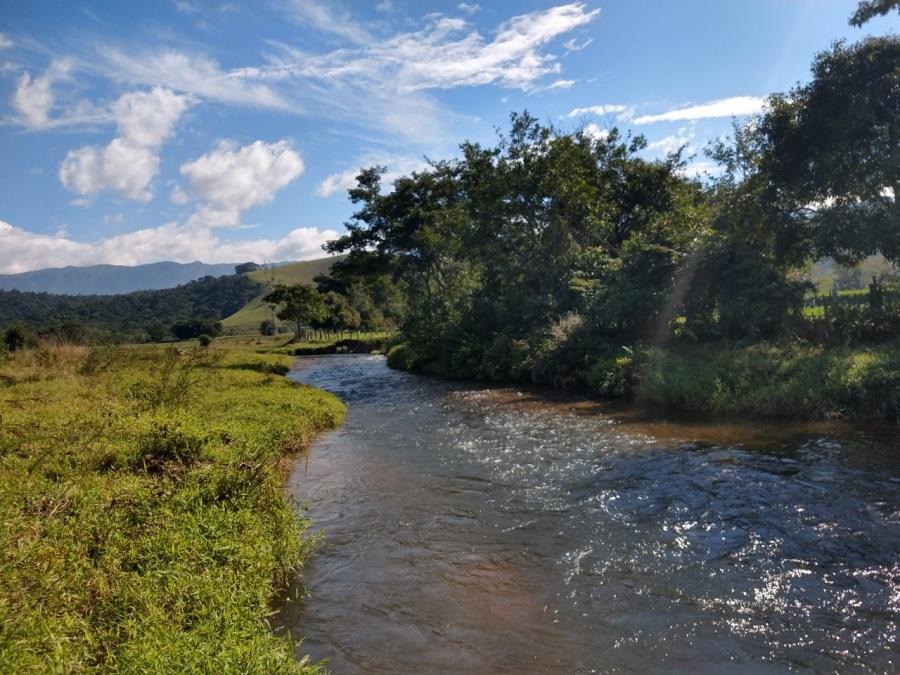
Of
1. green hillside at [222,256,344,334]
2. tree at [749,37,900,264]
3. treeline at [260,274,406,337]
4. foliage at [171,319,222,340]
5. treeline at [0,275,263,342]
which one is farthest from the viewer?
treeline at [0,275,263,342]

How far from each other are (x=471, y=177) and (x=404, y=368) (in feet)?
46.5

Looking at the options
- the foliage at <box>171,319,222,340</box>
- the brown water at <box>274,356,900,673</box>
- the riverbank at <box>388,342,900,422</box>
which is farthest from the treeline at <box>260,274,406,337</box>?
the brown water at <box>274,356,900,673</box>

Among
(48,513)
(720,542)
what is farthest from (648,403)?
(48,513)

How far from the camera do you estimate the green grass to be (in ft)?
48.8

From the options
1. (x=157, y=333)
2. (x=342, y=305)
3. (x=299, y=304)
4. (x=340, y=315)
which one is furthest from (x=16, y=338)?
(x=157, y=333)

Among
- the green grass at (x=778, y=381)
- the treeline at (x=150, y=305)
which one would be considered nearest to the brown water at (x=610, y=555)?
the green grass at (x=778, y=381)

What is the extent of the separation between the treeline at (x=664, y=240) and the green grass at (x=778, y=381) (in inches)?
58.7

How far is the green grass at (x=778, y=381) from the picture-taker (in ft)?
48.8

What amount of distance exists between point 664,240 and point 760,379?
9730 mm

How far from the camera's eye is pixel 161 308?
575ft

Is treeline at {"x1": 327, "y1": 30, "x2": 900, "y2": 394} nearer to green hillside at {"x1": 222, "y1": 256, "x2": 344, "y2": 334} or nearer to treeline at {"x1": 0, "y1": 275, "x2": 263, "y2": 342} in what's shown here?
green hillside at {"x1": 222, "y1": 256, "x2": 344, "y2": 334}

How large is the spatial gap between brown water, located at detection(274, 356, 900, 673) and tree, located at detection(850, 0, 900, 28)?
14.5 m

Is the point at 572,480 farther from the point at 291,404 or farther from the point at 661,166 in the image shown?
the point at 661,166

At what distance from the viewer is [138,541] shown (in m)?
6.65
